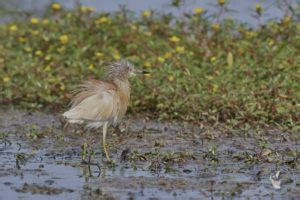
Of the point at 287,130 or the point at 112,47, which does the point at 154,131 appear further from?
the point at 112,47

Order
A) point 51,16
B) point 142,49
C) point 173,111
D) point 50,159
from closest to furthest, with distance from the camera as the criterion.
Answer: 1. point 50,159
2. point 173,111
3. point 142,49
4. point 51,16

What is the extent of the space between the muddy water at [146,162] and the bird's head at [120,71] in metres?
0.55

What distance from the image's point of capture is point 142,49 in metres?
11.3

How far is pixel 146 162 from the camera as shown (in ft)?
25.1

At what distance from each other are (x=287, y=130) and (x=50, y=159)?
2444 millimetres

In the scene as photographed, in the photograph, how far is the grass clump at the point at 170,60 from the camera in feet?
31.2

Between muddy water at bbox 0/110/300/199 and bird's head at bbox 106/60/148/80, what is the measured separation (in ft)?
1.80

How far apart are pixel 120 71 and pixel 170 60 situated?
1875 millimetres

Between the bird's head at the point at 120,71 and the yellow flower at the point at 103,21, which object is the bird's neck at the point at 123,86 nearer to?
the bird's head at the point at 120,71

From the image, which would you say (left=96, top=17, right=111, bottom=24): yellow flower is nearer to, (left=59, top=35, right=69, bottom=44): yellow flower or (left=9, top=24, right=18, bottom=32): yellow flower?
(left=59, top=35, right=69, bottom=44): yellow flower

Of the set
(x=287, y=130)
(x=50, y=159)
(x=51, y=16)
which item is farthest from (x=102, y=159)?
(x=51, y=16)

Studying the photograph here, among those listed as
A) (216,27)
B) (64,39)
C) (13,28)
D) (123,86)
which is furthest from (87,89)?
(13,28)

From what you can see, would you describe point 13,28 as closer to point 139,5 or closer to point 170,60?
point 170,60

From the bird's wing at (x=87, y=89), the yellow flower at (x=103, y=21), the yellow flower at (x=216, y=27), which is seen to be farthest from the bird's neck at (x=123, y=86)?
the yellow flower at (x=103, y=21)
